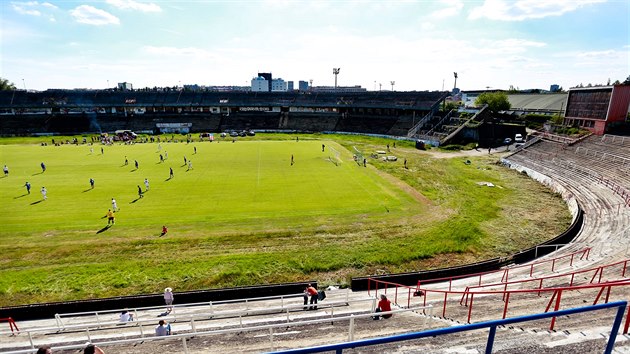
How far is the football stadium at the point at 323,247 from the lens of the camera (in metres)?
9.81

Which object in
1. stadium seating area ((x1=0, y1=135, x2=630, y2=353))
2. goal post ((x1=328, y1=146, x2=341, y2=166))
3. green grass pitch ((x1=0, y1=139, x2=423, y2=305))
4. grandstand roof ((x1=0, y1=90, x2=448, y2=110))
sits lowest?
green grass pitch ((x1=0, y1=139, x2=423, y2=305))

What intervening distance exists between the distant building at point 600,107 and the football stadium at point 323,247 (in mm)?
248

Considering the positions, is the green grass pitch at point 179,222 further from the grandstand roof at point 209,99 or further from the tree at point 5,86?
the tree at point 5,86

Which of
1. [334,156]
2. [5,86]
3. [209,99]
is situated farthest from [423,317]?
[5,86]

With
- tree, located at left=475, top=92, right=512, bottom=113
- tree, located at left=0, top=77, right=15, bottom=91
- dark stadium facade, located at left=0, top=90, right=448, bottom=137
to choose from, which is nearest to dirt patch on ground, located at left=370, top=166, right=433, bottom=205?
dark stadium facade, located at left=0, top=90, right=448, bottom=137

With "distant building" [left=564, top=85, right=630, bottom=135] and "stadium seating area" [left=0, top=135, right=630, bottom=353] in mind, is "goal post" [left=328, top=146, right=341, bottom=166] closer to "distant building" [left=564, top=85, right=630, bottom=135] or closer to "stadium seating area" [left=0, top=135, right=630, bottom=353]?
"stadium seating area" [left=0, top=135, right=630, bottom=353]

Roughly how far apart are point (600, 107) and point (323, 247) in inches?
1803

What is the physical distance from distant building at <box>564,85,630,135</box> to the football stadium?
25 centimetres

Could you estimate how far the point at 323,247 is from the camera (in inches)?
800

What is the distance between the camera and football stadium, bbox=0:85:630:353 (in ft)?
32.2

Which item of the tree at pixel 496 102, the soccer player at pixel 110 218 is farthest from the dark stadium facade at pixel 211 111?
the soccer player at pixel 110 218

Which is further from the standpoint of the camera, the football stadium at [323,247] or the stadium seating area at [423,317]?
the football stadium at [323,247]

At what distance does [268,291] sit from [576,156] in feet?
138

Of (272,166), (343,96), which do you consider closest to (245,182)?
(272,166)
